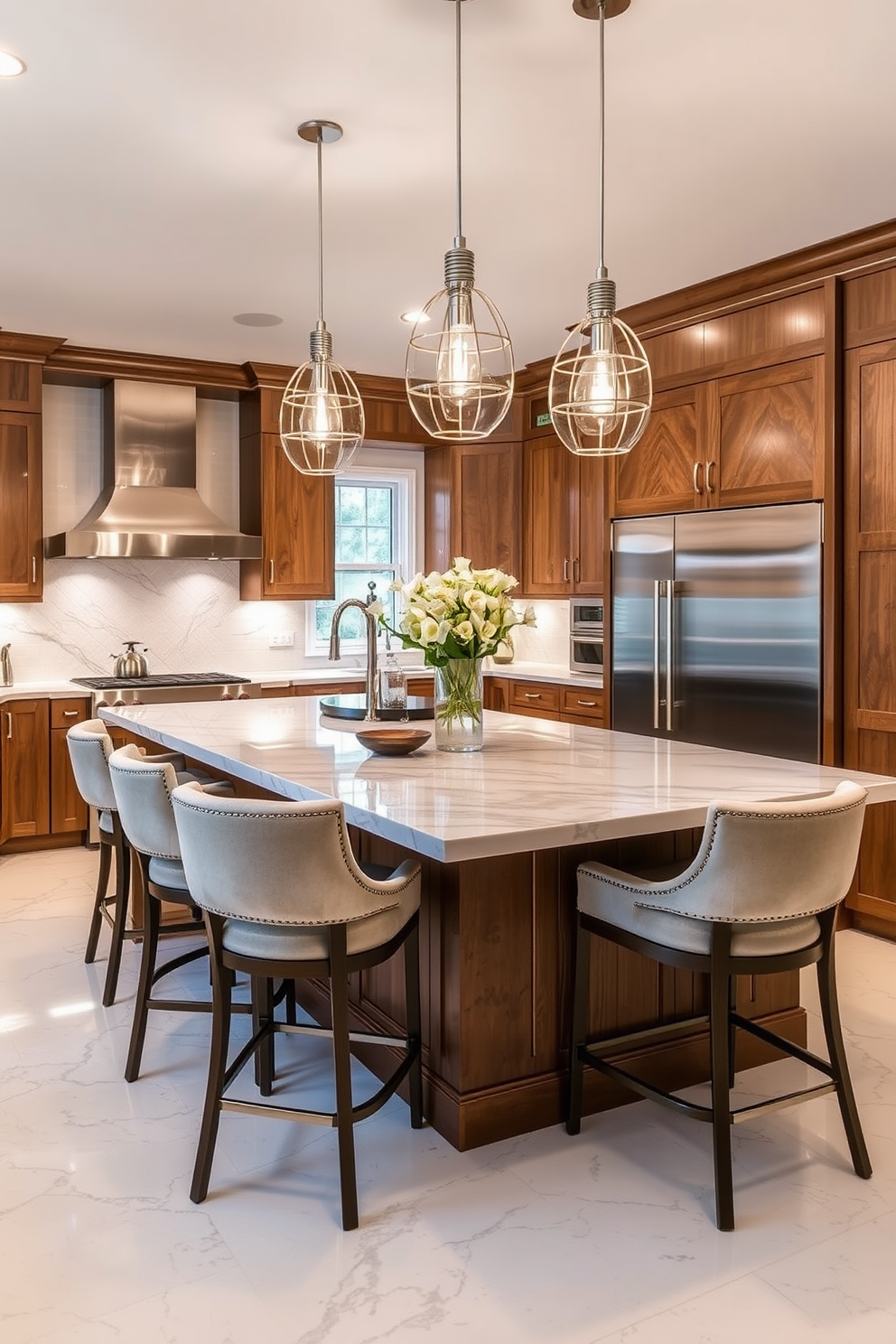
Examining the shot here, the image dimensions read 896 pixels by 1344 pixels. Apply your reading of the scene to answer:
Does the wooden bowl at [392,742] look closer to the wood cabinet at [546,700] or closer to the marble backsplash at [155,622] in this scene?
the wood cabinet at [546,700]

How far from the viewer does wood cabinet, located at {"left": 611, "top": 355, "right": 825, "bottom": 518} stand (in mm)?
4121

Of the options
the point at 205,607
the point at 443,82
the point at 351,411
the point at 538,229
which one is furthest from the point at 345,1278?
the point at 205,607

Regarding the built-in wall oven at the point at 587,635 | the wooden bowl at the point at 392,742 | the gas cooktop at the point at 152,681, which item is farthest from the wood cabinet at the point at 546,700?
the wooden bowl at the point at 392,742

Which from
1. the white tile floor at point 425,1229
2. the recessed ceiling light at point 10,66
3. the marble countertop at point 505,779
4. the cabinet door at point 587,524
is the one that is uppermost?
the recessed ceiling light at point 10,66

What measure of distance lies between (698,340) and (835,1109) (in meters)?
3.32

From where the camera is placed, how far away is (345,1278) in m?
1.93

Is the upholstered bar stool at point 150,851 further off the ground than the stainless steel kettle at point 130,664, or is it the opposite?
the stainless steel kettle at point 130,664

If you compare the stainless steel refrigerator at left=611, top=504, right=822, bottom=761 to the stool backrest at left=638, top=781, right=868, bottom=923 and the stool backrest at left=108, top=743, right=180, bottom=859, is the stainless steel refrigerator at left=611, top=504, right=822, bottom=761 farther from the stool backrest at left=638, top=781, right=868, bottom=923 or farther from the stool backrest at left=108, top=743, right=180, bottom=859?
the stool backrest at left=108, top=743, right=180, bottom=859

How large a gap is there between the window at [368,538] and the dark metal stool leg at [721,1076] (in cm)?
472

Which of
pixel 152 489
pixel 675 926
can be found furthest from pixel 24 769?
pixel 675 926

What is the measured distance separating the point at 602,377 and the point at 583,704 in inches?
128

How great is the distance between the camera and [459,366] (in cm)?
244

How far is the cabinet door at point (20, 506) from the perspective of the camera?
17.2 feet

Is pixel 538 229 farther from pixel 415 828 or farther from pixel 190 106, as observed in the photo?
pixel 415 828
